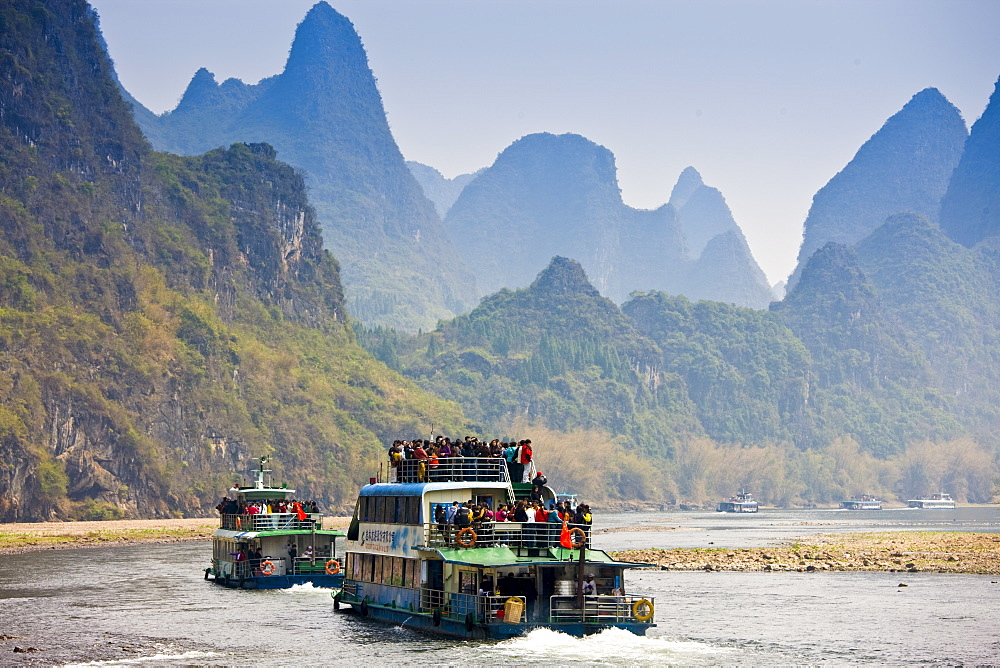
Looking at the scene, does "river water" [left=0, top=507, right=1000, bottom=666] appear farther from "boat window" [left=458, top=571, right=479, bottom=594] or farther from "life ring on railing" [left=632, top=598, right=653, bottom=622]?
"boat window" [left=458, top=571, right=479, bottom=594]

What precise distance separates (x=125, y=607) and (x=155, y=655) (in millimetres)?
14974

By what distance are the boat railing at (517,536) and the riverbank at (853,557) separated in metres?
43.1

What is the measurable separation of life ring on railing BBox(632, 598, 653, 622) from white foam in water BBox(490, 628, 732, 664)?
0.60m

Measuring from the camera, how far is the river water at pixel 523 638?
4359 cm

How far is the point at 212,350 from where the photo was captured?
18800 cm

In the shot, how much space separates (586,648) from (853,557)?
51943 mm

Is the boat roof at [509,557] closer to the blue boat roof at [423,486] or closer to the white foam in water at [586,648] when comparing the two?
the white foam in water at [586,648]

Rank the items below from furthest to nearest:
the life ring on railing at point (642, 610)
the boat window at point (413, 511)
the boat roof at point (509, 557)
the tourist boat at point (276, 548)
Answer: the tourist boat at point (276, 548), the boat window at point (413, 511), the life ring on railing at point (642, 610), the boat roof at point (509, 557)

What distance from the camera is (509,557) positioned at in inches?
1676

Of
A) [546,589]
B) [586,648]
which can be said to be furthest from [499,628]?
[586,648]

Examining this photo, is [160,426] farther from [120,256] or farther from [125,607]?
[125,607]

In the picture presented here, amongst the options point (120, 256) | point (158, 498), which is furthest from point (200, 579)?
point (120, 256)

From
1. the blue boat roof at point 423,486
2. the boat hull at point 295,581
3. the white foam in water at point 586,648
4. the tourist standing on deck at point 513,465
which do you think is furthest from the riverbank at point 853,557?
the white foam in water at point 586,648

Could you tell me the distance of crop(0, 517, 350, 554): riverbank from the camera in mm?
105875
